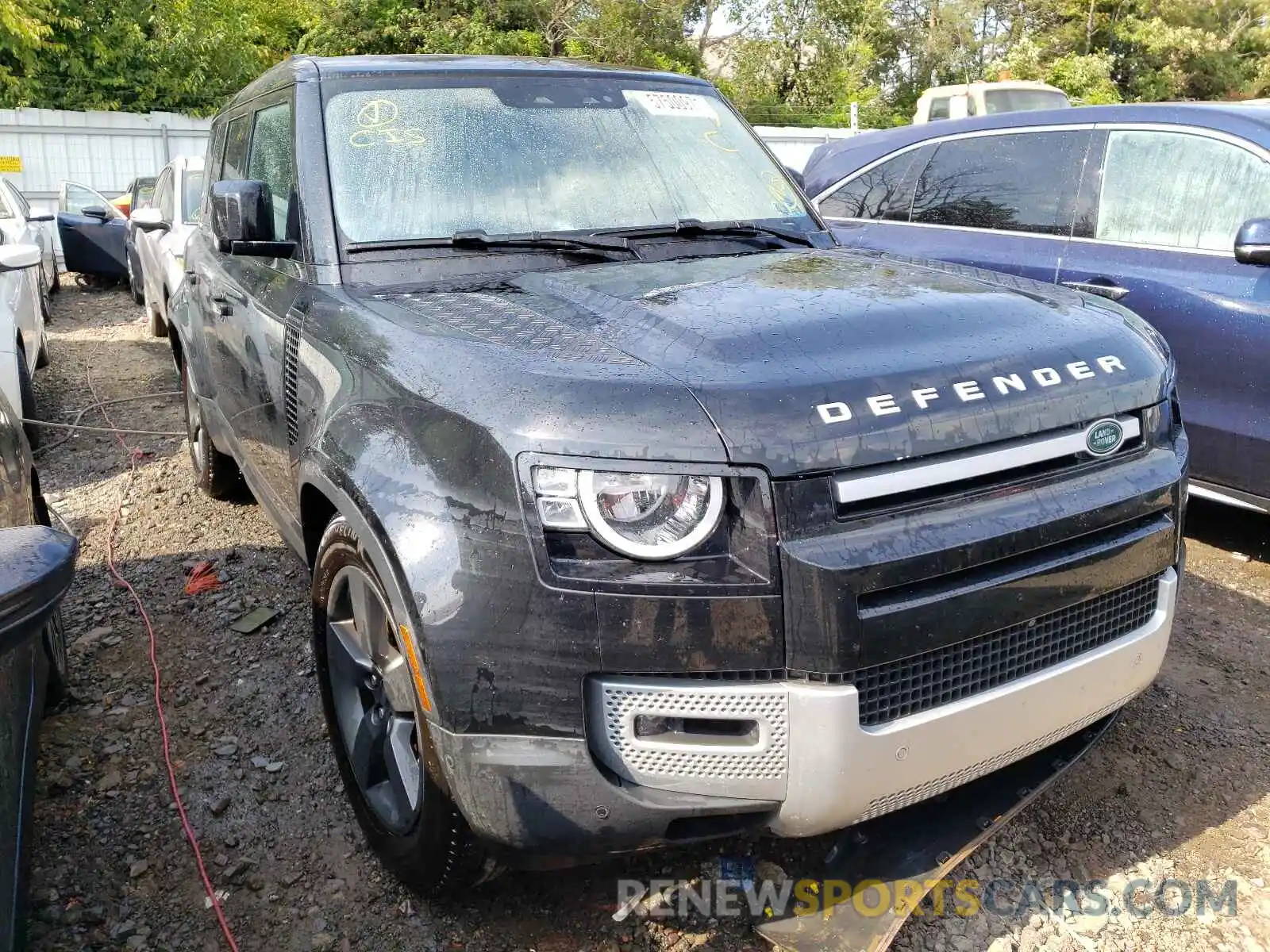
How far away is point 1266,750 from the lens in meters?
3.10

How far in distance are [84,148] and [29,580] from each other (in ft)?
61.7

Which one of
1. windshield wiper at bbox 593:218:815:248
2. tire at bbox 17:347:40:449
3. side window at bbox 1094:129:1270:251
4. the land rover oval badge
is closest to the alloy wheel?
windshield wiper at bbox 593:218:815:248

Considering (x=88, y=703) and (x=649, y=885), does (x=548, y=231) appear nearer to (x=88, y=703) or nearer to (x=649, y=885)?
(x=649, y=885)

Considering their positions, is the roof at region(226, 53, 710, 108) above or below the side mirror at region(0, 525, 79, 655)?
above

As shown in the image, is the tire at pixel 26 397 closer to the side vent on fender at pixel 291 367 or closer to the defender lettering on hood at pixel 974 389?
the side vent on fender at pixel 291 367

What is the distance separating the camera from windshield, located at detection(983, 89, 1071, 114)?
16.0 m

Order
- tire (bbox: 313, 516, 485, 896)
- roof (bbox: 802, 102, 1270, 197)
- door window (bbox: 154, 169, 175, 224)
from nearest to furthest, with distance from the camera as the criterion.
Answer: tire (bbox: 313, 516, 485, 896) → roof (bbox: 802, 102, 1270, 197) → door window (bbox: 154, 169, 175, 224)

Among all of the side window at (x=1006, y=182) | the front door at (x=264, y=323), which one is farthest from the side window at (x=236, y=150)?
the side window at (x=1006, y=182)

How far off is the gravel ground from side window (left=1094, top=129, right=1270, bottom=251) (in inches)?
56.5

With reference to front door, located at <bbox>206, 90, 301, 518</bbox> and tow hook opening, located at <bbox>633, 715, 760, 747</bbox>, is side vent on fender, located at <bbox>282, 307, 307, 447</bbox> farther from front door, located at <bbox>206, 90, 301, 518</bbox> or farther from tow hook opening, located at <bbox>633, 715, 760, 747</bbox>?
tow hook opening, located at <bbox>633, 715, 760, 747</bbox>

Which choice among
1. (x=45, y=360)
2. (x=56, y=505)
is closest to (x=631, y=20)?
(x=45, y=360)

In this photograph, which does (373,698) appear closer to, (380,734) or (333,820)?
(380,734)

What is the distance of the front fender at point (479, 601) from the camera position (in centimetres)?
186

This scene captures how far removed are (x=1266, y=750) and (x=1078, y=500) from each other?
157cm
